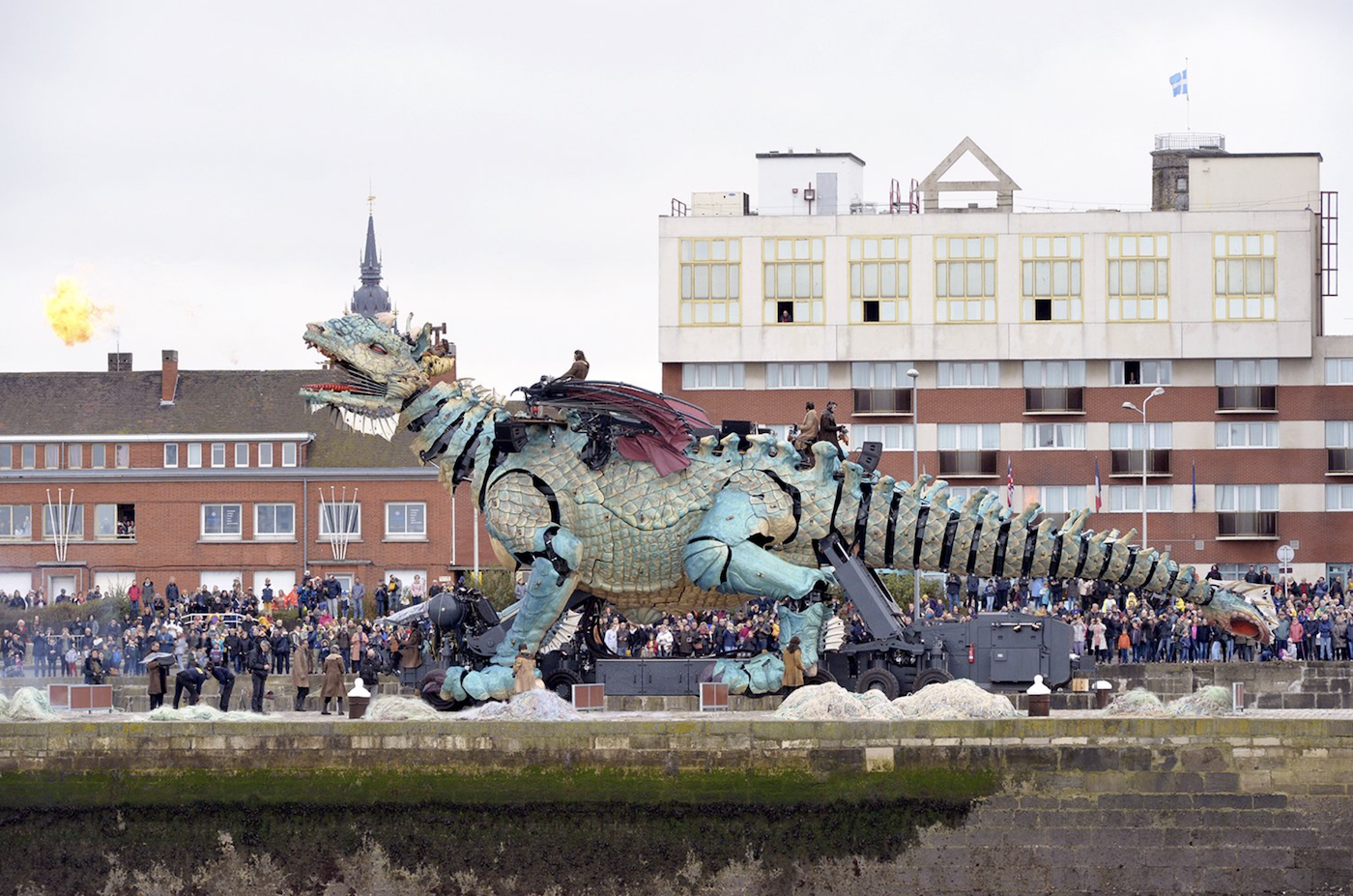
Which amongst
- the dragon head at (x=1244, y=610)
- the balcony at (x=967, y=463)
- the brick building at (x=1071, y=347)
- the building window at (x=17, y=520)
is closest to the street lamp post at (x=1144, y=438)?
the brick building at (x=1071, y=347)

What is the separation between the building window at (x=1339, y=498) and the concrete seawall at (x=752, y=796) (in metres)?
53.6

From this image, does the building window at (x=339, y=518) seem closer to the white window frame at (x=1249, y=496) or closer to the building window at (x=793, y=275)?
the building window at (x=793, y=275)

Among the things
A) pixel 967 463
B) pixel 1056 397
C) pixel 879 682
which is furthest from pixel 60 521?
pixel 879 682

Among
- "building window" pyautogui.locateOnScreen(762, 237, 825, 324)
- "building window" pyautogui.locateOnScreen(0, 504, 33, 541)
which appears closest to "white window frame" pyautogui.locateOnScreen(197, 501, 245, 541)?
"building window" pyautogui.locateOnScreen(0, 504, 33, 541)

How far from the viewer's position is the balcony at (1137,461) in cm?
9056

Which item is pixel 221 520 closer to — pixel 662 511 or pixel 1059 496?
pixel 1059 496

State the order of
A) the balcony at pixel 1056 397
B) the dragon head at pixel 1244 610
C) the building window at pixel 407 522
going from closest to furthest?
the dragon head at pixel 1244 610 < the balcony at pixel 1056 397 < the building window at pixel 407 522

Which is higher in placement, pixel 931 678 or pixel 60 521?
pixel 60 521

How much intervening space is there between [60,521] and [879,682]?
67.0m

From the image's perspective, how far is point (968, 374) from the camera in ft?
298

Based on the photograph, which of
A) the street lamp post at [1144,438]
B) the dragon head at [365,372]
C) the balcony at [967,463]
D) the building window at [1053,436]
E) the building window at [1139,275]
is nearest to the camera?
the dragon head at [365,372]

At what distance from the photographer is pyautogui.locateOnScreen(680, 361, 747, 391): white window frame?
90438mm

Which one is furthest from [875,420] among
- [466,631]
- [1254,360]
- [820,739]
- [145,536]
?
[820,739]

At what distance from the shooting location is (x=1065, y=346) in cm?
8994
